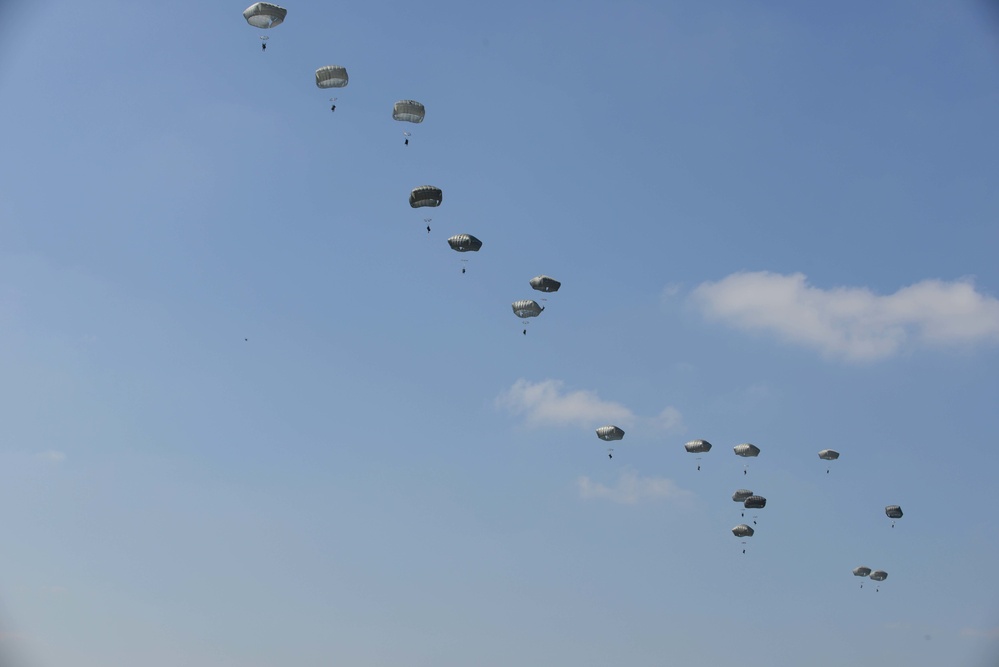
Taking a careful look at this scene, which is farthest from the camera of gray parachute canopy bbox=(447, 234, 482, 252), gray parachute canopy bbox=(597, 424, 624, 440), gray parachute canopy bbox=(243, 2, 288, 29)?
gray parachute canopy bbox=(597, 424, 624, 440)

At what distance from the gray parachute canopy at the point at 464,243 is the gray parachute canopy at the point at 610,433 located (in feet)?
123

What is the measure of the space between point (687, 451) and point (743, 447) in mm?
9302

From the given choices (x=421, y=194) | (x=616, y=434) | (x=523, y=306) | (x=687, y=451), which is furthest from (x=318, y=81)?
(x=687, y=451)

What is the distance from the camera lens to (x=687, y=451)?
177125mm

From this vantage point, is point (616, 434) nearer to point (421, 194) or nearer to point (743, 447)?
point (743, 447)

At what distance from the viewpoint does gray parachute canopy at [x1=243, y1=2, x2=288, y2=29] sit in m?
130

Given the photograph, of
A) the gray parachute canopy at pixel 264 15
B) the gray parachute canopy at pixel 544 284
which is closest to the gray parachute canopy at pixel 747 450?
the gray parachute canopy at pixel 544 284

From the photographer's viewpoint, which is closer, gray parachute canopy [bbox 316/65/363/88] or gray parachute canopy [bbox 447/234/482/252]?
gray parachute canopy [bbox 316/65/363/88]

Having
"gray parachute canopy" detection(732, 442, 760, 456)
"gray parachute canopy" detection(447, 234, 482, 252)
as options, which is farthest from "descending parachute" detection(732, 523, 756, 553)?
"gray parachute canopy" detection(447, 234, 482, 252)

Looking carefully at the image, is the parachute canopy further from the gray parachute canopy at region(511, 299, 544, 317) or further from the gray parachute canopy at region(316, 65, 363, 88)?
the gray parachute canopy at region(511, 299, 544, 317)

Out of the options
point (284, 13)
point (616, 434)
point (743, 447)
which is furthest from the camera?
point (743, 447)

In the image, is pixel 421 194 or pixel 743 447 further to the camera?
pixel 743 447

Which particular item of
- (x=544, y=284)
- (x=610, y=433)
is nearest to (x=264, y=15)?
(x=544, y=284)

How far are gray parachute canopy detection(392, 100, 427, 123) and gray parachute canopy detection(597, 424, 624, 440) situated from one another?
183ft
